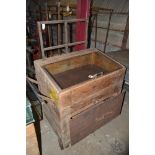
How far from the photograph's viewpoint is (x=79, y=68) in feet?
8.77

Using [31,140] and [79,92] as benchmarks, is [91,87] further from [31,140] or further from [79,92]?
[31,140]

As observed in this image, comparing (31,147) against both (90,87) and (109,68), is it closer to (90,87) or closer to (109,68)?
(90,87)

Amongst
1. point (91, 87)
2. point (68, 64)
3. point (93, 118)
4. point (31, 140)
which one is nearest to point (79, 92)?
point (91, 87)

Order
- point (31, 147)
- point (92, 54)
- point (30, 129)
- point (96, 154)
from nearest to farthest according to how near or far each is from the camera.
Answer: point (30, 129) → point (31, 147) → point (96, 154) → point (92, 54)

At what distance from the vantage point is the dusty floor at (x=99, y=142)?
215cm

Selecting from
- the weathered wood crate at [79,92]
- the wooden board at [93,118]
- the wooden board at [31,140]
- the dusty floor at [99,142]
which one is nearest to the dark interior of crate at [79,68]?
the weathered wood crate at [79,92]

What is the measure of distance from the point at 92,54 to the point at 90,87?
934mm

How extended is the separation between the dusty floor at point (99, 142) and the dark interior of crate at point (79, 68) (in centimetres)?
80

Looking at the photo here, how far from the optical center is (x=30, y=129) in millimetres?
1413

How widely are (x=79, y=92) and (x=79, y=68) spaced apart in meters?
0.91
